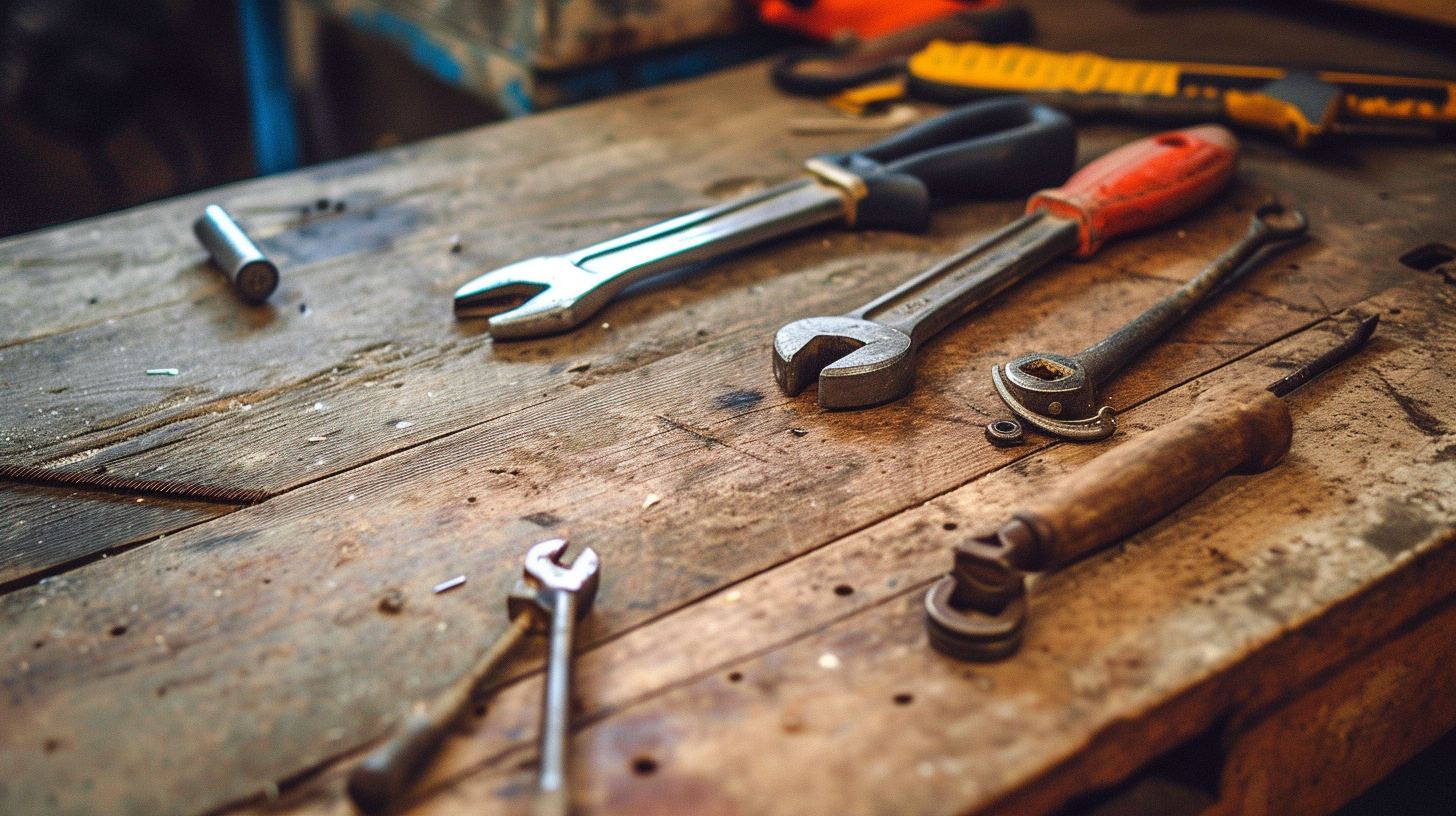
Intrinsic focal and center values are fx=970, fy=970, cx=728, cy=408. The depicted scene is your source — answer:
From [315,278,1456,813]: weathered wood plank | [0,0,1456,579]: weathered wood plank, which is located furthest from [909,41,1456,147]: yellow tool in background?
[315,278,1456,813]: weathered wood plank

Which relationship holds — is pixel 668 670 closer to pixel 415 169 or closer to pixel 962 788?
pixel 962 788

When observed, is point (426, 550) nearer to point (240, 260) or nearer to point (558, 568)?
point (558, 568)

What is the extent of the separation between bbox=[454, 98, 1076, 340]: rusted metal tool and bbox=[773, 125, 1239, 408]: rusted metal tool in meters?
0.12

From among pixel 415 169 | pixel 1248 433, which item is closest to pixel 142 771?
pixel 1248 433

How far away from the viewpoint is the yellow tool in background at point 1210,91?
1.65m

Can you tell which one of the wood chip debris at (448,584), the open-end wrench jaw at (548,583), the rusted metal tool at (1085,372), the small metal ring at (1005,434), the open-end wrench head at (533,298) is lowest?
the small metal ring at (1005,434)

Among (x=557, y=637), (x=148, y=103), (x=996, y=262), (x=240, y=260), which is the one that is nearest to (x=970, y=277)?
(x=996, y=262)

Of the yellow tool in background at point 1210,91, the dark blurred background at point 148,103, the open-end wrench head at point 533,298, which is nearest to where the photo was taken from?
the open-end wrench head at point 533,298

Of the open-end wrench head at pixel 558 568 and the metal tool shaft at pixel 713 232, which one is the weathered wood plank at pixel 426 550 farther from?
the metal tool shaft at pixel 713 232

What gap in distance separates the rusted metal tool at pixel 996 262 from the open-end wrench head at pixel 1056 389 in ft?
0.41

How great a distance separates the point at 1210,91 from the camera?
5.64ft

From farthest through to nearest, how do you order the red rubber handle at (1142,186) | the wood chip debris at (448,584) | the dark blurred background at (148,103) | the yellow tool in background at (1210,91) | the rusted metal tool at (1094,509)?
the dark blurred background at (148,103), the yellow tool in background at (1210,91), the red rubber handle at (1142,186), the wood chip debris at (448,584), the rusted metal tool at (1094,509)

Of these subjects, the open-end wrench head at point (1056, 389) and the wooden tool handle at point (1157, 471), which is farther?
the open-end wrench head at point (1056, 389)

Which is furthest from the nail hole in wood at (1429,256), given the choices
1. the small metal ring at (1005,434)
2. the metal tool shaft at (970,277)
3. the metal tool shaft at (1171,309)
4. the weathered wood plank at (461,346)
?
the small metal ring at (1005,434)
